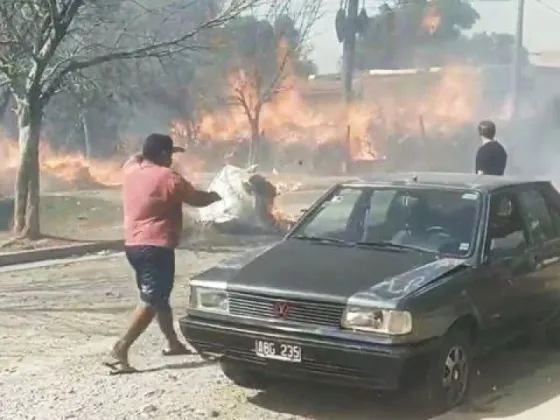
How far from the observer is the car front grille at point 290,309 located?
5902 millimetres

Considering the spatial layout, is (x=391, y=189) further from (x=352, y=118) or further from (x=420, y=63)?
(x=420, y=63)

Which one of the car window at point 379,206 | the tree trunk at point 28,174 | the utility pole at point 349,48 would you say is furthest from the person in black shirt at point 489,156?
the utility pole at point 349,48

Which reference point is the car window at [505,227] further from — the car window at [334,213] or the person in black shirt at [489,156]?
the person in black shirt at [489,156]

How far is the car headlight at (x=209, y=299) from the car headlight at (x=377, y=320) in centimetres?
85

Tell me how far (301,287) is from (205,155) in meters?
28.8

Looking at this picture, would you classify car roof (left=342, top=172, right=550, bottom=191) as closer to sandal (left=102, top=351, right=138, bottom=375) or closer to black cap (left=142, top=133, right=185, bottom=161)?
black cap (left=142, top=133, right=185, bottom=161)

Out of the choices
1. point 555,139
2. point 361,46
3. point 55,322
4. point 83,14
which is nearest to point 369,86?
point 361,46

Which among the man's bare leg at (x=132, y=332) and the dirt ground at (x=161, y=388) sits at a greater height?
the man's bare leg at (x=132, y=332)

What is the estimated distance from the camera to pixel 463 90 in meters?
38.0

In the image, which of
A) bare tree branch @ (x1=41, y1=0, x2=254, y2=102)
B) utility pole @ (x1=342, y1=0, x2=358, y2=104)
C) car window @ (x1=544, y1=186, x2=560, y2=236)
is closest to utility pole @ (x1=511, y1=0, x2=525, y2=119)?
utility pole @ (x1=342, y1=0, x2=358, y2=104)

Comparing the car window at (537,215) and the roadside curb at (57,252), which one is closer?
the car window at (537,215)

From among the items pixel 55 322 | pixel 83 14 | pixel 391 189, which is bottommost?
pixel 55 322

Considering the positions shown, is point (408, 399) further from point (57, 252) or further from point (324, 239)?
point (57, 252)

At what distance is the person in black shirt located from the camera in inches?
432
